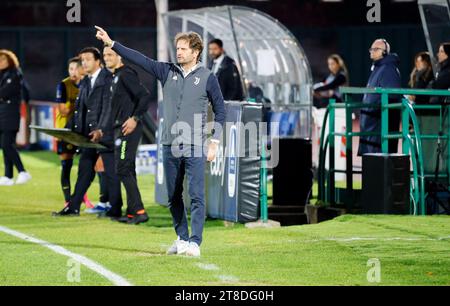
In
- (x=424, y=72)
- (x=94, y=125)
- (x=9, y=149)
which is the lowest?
(x=9, y=149)

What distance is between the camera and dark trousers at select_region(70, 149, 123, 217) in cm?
1695

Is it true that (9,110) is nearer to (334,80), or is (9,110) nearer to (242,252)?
(334,80)

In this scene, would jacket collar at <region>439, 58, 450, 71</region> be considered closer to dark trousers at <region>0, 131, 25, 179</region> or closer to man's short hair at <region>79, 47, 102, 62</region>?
man's short hair at <region>79, 47, 102, 62</region>

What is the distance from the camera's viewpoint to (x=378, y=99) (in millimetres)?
17656

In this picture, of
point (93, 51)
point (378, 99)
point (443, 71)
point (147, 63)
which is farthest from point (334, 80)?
point (147, 63)

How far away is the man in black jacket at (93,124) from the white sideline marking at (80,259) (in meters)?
1.77

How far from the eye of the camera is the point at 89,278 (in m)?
11.0

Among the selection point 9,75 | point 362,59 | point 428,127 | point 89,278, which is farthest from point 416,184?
point 362,59

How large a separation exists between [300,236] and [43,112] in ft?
61.0

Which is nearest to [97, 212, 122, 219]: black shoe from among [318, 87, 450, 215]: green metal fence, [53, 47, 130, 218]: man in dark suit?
[53, 47, 130, 218]: man in dark suit

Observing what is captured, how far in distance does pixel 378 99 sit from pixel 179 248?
599 cm
